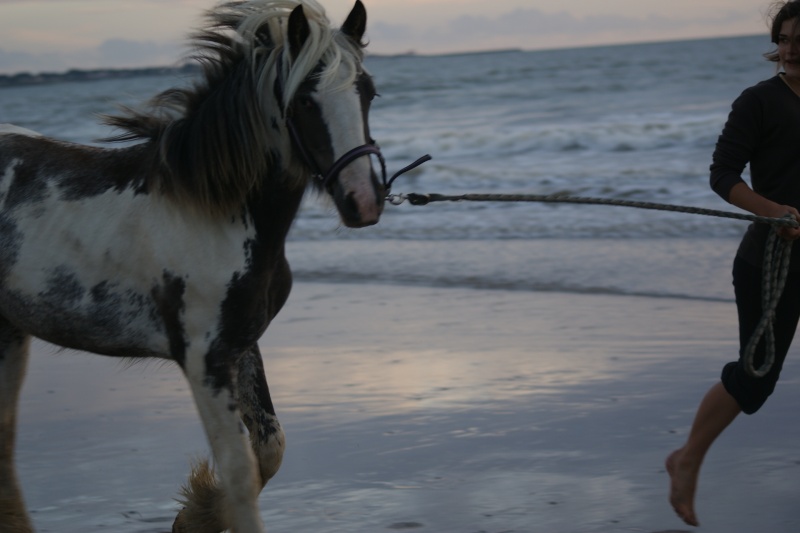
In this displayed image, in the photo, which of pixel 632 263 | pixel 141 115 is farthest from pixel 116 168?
pixel 632 263

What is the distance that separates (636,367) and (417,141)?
48.9 feet

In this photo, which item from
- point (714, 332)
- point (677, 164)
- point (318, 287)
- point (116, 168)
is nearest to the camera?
point (116, 168)

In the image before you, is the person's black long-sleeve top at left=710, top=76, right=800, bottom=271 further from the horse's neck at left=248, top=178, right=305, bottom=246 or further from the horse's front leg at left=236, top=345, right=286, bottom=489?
the horse's front leg at left=236, top=345, right=286, bottom=489

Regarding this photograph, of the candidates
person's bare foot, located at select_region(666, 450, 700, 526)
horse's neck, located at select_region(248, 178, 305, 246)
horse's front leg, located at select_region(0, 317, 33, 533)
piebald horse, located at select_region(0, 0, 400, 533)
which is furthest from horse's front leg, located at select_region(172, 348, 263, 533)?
person's bare foot, located at select_region(666, 450, 700, 526)

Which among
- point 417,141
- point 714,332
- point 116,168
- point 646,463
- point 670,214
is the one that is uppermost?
point 116,168

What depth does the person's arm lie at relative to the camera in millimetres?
2717

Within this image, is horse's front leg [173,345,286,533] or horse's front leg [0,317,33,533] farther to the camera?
horse's front leg [0,317,33,533]

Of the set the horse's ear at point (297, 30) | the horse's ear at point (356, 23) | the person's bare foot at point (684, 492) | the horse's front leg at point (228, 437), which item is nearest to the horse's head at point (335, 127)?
the horse's ear at point (297, 30)

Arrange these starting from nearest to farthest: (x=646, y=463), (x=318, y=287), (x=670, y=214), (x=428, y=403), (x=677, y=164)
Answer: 1. (x=646, y=463)
2. (x=428, y=403)
3. (x=318, y=287)
4. (x=670, y=214)
5. (x=677, y=164)

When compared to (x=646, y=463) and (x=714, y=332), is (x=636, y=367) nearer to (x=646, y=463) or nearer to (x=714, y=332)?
(x=714, y=332)

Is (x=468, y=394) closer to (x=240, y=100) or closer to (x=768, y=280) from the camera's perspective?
(x=768, y=280)

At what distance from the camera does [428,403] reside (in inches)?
175

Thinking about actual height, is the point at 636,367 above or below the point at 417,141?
above

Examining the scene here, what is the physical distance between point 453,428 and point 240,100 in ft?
6.79
